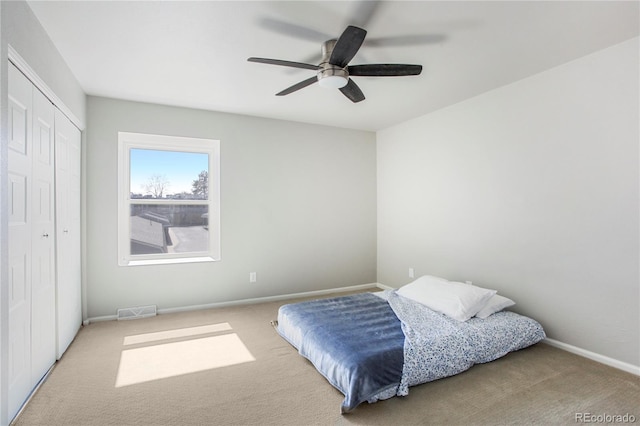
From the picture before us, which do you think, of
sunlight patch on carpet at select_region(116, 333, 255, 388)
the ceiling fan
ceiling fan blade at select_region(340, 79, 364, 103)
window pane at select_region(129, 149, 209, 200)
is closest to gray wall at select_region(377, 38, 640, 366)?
the ceiling fan

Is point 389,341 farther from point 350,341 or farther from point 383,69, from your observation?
point 383,69

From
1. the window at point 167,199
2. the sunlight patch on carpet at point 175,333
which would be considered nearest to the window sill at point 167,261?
the window at point 167,199

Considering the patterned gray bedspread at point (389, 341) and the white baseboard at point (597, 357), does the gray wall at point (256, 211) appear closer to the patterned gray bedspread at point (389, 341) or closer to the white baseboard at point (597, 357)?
the patterned gray bedspread at point (389, 341)

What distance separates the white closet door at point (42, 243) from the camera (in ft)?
7.11

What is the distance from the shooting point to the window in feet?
12.4

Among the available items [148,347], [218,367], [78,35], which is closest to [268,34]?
[78,35]

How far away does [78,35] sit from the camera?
2.34 meters

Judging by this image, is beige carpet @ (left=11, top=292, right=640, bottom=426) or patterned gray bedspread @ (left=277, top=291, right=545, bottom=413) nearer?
beige carpet @ (left=11, top=292, right=640, bottom=426)

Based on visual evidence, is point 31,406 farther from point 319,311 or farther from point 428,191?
point 428,191

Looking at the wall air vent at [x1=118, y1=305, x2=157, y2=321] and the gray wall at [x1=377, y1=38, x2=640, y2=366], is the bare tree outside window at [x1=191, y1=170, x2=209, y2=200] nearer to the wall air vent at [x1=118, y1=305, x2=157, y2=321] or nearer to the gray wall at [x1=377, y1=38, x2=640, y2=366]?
the wall air vent at [x1=118, y1=305, x2=157, y2=321]

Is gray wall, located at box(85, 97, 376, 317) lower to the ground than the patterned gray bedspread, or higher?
higher

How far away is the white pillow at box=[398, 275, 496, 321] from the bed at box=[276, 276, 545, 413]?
5 cm

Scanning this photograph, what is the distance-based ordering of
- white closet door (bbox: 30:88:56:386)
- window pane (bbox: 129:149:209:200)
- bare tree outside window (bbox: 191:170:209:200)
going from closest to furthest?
1. white closet door (bbox: 30:88:56:386)
2. window pane (bbox: 129:149:209:200)
3. bare tree outside window (bbox: 191:170:209:200)

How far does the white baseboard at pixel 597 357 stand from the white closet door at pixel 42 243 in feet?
13.1
